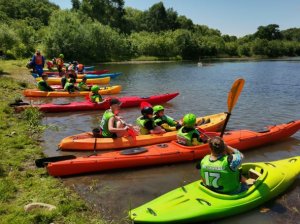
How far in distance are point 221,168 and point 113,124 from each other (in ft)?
12.3

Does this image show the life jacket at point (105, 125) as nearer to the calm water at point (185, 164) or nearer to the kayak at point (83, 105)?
the calm water at point (185, 164)

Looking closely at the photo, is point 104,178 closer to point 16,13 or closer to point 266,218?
point 266,218

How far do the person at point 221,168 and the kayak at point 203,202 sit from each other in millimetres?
119

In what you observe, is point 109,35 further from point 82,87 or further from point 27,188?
point 27,188

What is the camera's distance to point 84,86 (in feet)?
57.0

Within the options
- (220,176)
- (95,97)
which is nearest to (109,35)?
(95,97)

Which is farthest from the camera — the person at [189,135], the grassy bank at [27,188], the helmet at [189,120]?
the person at [189,135]

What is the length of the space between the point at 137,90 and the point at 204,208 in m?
16.4

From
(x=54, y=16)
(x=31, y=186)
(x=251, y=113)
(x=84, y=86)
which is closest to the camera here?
(x=31, y=186)

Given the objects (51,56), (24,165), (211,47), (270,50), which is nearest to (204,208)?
(24,165)

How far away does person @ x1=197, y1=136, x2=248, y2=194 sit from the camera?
17.5 feet

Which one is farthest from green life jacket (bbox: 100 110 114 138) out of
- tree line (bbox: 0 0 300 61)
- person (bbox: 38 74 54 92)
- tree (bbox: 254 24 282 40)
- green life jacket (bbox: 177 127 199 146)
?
tree (bbox: 254 24 282 40)

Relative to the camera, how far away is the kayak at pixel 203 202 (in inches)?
201

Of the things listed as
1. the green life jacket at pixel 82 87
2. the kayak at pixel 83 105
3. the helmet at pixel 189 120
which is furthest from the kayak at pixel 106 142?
the green life jacket at pixel 82 87
